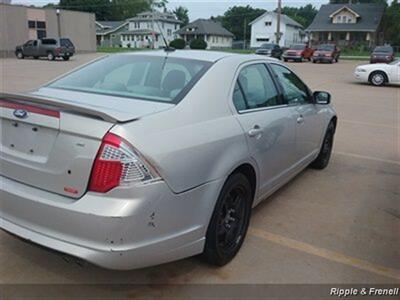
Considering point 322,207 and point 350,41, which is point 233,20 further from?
point 322,207

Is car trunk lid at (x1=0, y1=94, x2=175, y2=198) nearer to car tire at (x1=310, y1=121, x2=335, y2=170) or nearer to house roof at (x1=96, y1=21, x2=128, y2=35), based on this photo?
car tire at (x1=310, y1=121, x2=335, y2=170)

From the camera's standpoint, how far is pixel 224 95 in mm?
3297

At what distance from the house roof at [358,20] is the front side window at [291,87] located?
211ft

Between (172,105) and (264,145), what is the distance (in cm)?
109

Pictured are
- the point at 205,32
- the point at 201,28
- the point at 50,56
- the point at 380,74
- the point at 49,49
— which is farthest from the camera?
the point at 201,28

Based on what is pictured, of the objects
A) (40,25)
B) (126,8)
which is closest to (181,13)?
(126,8)

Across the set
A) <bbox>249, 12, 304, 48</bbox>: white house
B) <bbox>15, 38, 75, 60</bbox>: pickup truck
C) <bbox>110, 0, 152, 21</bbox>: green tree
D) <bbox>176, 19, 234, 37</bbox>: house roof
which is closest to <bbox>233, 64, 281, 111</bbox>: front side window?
<bbox>15, 38, 75, 60</bbox>: pickup truck

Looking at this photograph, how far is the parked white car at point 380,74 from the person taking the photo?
60.7 ft

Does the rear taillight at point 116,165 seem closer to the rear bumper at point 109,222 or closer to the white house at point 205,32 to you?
the rear bumper at point 109,222

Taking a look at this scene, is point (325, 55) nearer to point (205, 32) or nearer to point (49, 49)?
point (49, 49)

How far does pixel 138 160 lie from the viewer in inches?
96.8

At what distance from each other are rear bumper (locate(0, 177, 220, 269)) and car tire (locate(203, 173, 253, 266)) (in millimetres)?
321

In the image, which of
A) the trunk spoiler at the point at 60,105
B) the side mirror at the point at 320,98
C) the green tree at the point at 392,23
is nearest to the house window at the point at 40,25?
the side mirror at the point at 320,98

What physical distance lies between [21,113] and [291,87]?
2.91 m
